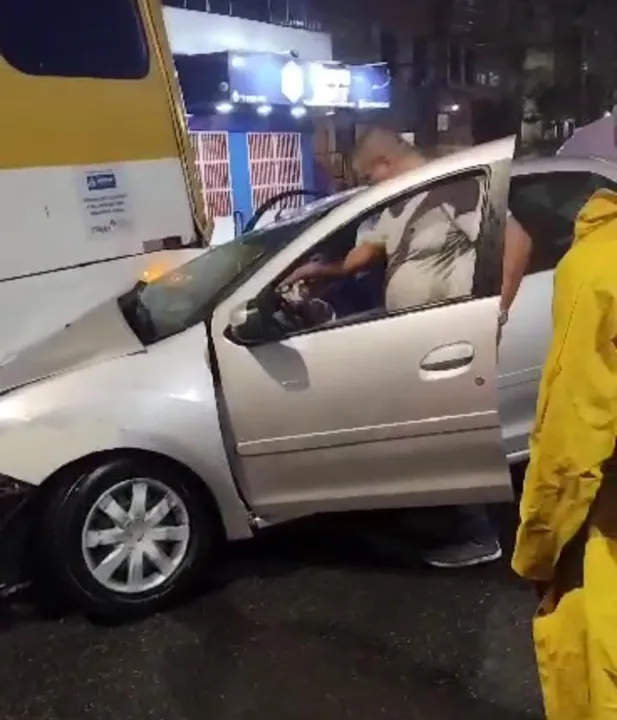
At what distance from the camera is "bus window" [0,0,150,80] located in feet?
16.1

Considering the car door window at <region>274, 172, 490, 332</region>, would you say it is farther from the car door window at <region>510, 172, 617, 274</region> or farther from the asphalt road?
the asphalt road

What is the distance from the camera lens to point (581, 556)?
183 cm

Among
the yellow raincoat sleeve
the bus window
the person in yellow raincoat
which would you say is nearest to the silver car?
the bus window

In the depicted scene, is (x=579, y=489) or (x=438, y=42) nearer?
(x=579, y=489)

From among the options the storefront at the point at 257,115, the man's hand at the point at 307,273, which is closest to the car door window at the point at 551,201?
the man's hand at the point at 307,273

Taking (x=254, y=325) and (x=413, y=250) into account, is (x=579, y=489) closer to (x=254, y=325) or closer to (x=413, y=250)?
(x=254, y=325)

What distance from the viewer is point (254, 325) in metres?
3.82

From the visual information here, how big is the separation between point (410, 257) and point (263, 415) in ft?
2.64

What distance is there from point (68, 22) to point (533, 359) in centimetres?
284

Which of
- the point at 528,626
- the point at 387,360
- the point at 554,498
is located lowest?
the point at 528,626

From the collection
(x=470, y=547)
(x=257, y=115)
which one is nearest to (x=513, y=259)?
(x=470, y=547)

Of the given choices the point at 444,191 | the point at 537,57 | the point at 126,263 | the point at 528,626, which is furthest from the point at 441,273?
the point at 537,57

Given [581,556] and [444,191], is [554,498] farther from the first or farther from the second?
[444,191]

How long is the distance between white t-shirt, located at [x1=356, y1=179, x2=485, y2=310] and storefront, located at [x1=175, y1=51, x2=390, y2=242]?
23.5ft
